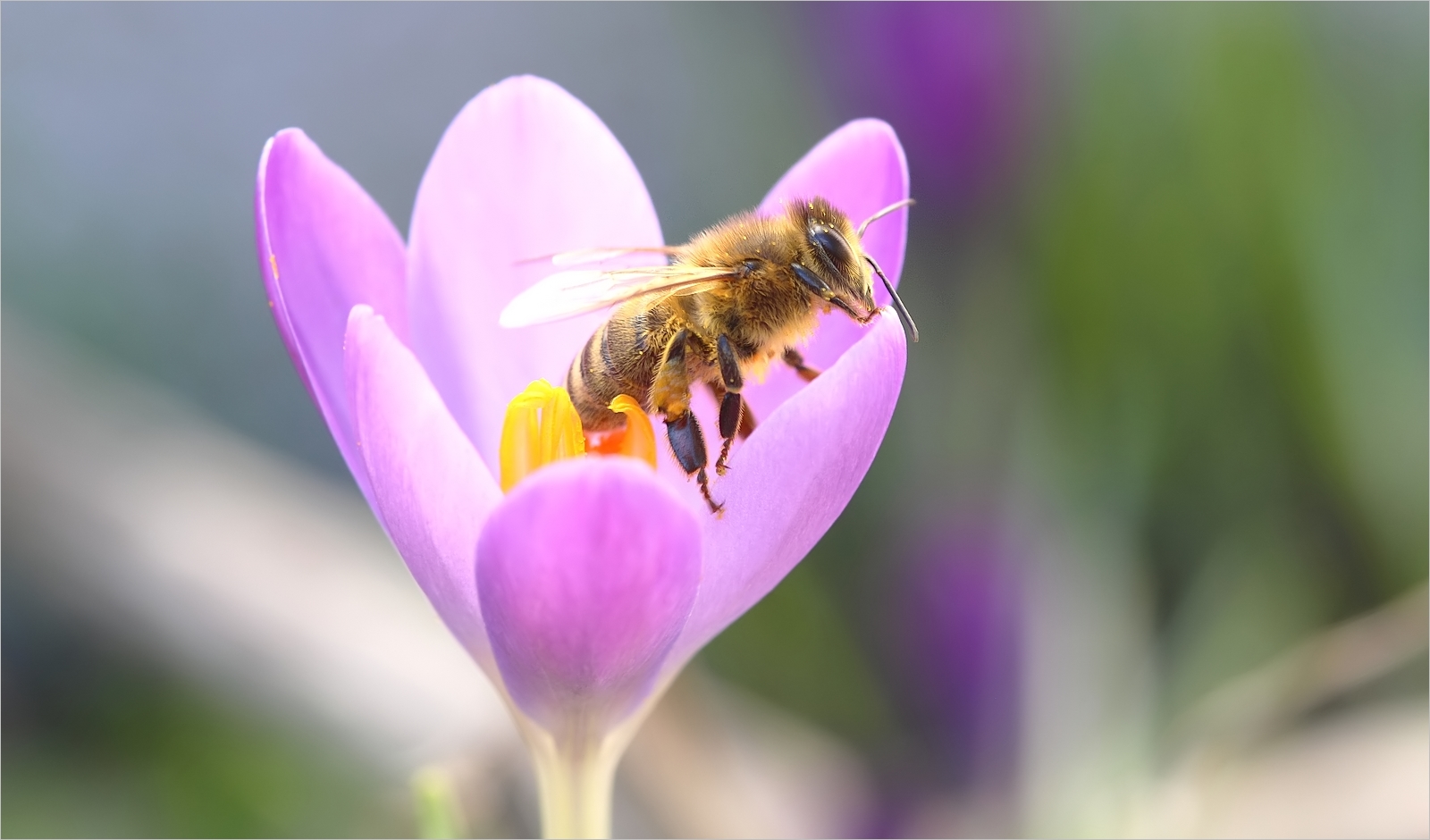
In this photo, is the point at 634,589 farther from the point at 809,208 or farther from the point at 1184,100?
the point at 1184,100

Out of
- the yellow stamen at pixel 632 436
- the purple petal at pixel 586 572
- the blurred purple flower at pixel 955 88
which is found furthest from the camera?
the blurred purple flower at pixel 955 88

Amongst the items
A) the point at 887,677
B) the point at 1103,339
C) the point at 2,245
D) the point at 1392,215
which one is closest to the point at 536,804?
the point at 887,677

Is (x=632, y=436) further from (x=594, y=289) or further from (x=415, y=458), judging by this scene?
(x=415, y=458)

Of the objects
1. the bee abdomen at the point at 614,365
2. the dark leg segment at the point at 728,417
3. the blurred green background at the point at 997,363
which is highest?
the blurred green background at the point at 997,363

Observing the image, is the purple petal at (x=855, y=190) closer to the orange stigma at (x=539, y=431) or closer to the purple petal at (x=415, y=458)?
the orange stigma at (x=539, y=431)

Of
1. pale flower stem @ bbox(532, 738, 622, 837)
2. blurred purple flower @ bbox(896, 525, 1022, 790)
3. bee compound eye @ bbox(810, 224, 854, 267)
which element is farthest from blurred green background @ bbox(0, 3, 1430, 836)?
→ bee compound eye @ bbox(810, 224, 854, 267)

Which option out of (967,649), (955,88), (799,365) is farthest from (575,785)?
(955,88)

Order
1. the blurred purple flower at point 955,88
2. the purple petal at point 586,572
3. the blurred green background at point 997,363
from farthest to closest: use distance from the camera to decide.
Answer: the blurred purple flower at point 955,88, the blurred green background at point 997,363, the purple petal at point 586,572

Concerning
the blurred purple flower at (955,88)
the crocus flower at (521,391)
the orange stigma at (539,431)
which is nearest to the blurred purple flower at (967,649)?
the blurred purple flower at (955,88)
